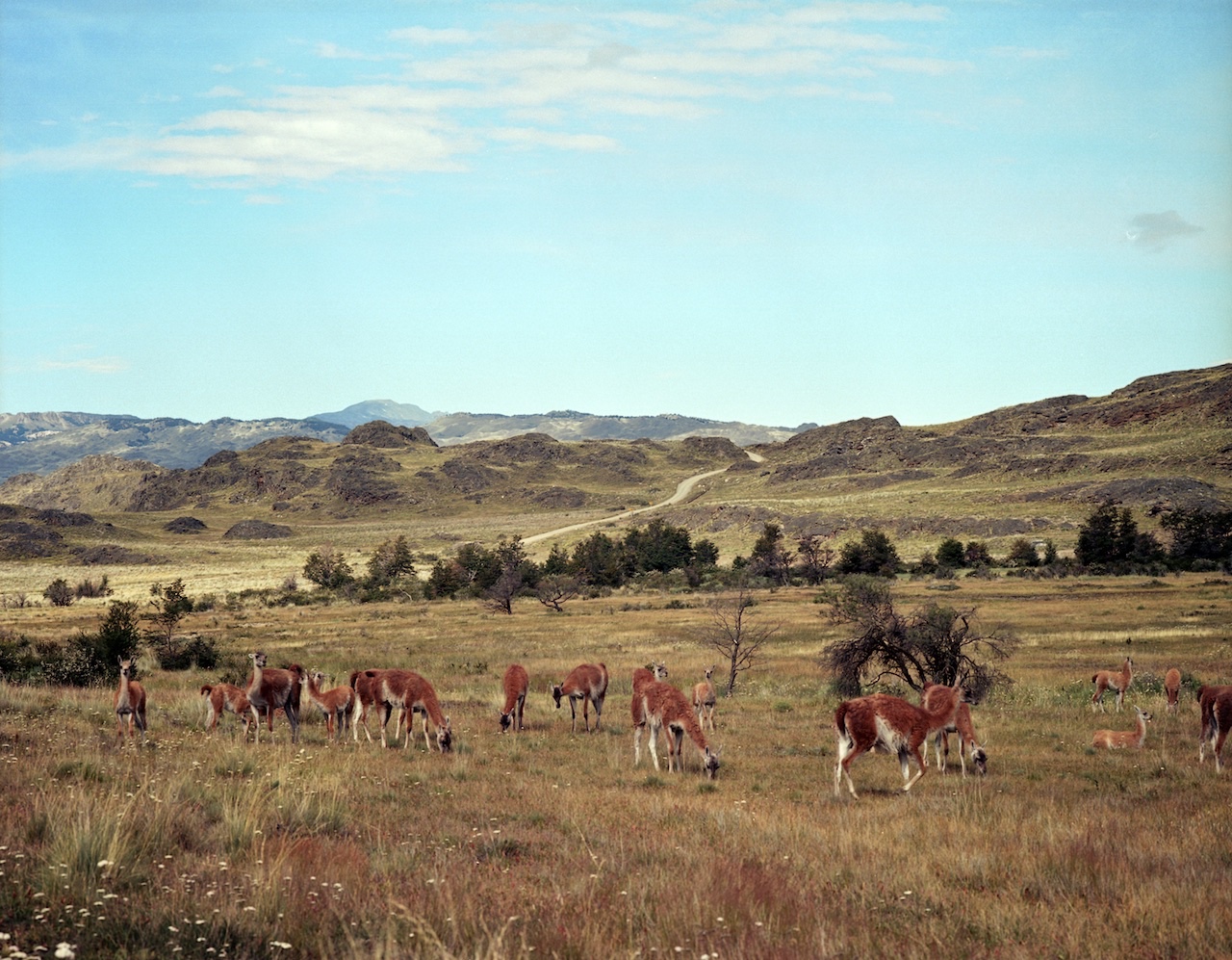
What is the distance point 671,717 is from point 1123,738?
9528mm

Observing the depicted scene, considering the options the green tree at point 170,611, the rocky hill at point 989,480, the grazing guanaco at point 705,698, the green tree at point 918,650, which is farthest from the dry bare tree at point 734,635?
the rocky hill at point 989,480

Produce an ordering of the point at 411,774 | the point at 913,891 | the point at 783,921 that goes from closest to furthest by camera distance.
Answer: the point at 783,921 → the point at 913,891 → the point at 411,774

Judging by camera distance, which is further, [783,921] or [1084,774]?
[1084,774]

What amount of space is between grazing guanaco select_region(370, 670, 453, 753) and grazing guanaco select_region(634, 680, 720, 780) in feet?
12.5

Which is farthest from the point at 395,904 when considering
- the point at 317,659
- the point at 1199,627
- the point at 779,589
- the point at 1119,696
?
the point at 779,589

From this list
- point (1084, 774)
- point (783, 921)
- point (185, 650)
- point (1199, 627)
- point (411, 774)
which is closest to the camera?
point (783, 921)

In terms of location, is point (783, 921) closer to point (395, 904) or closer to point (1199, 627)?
point (395, 904)

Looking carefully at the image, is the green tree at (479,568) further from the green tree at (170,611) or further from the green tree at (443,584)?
the green tree at (170,611)

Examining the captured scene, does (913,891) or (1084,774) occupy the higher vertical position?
(913,891)

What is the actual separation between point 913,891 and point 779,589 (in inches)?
2609

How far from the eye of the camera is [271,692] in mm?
18281

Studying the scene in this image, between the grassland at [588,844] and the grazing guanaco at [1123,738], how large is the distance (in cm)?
34

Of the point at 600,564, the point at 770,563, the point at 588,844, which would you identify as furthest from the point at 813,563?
the point at 588,844

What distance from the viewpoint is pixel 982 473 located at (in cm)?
14800
